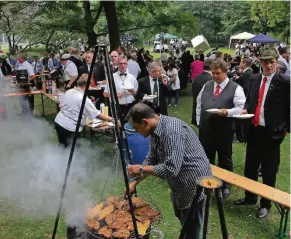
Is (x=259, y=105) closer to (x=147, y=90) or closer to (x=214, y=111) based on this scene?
(x=214, y=111)

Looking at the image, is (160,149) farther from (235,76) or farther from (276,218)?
(235,76)

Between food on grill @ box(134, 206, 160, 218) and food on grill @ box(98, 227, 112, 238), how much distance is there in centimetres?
35

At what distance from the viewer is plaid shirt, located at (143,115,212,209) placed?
2.58 metres

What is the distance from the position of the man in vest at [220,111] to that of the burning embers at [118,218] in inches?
64.3

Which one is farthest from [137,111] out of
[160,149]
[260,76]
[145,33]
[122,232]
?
[145,33]

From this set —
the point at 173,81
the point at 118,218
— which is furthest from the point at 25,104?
the point at 118,218

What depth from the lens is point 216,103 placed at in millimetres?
4473

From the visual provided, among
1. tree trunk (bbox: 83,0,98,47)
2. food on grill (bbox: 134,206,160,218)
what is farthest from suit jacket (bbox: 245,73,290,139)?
tree trunk (bbox: 83,0,98,47)

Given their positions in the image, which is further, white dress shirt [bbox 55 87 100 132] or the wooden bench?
white dress shirt [bbox 55 87 100 132]

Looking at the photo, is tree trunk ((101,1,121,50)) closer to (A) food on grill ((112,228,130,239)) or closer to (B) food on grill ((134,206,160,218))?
(B) food on grill ((134,206,160,218))

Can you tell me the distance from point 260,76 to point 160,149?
1.98 m

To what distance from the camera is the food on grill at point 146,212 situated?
3.20m

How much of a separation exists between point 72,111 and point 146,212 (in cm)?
235

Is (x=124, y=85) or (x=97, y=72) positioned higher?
(x=97, y=72)
